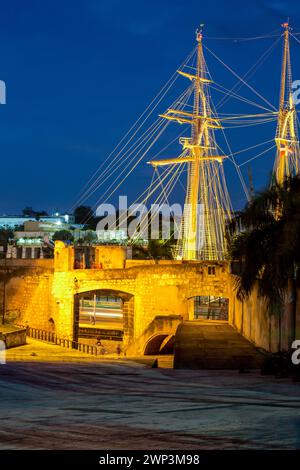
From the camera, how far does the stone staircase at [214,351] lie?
75.4ft

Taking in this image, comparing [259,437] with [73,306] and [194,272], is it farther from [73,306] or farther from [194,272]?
[73,306]

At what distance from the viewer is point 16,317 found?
51.7 metres

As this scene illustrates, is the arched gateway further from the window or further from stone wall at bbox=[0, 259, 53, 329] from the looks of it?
stone wall at bbox=[0, 259, 53, 329]

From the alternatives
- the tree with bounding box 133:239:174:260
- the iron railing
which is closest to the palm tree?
the iron railing

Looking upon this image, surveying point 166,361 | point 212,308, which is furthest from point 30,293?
point 166,361

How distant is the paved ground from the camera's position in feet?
28.2

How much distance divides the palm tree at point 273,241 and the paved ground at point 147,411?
8.90 ft

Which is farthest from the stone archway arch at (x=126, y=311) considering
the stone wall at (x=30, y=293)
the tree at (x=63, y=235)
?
the tree at (x=63, y=235)

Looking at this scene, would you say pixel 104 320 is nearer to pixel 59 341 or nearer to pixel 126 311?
pixel 126 311

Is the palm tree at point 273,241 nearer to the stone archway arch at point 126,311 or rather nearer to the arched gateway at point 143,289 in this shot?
the arched gateway at point 143,289

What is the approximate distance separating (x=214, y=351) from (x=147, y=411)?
14.3 m

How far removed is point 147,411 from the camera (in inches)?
451
